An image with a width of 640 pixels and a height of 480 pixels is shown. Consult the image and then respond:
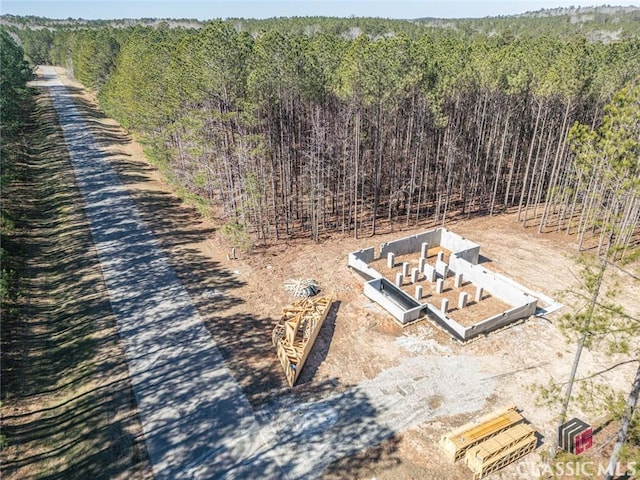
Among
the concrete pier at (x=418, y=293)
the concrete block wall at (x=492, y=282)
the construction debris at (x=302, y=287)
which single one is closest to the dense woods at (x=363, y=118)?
the construction debris at (x=302, y=287)

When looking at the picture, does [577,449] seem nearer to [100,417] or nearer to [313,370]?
[313,370]

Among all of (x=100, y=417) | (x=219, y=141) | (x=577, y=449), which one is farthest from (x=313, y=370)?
(x=219, y=141)

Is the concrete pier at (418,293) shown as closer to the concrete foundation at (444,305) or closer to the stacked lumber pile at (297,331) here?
the concrete foundation at (444,305)

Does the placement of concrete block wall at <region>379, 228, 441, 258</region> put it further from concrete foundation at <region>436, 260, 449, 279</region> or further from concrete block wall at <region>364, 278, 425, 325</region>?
concrete block wall at <region>364, 278, 425, 325</region>

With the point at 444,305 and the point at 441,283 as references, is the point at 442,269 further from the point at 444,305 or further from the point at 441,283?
the point at 444,305

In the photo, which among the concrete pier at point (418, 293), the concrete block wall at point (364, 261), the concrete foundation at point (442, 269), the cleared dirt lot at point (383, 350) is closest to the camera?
the cleared dirt lot at point (383, 350)
